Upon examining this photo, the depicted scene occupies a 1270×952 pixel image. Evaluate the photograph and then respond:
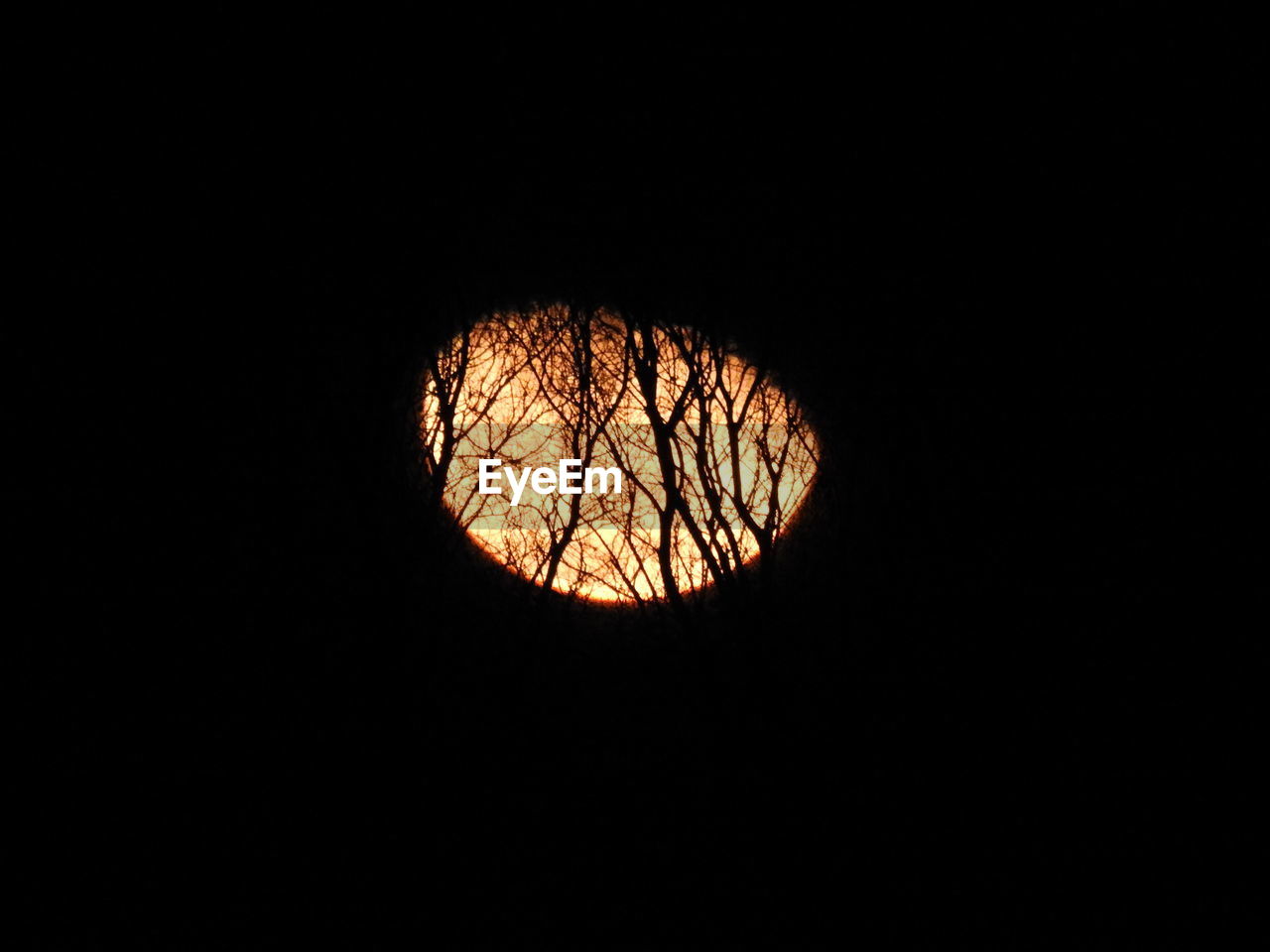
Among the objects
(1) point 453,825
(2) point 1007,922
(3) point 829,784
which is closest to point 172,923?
(1) point 453,825

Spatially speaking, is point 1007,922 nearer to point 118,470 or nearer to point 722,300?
point 722,300

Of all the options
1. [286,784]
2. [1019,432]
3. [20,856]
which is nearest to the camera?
[20,856]

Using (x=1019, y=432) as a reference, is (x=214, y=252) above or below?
above

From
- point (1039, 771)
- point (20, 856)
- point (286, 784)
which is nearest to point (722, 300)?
point (1039, 771)

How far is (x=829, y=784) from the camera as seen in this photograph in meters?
5.07

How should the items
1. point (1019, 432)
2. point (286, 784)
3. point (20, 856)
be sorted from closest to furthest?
point (20, 856) → point (286, 784) → point (1019, 432)

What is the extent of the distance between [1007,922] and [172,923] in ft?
15.4

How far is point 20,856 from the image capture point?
15.5 ft

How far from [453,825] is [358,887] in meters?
0.60

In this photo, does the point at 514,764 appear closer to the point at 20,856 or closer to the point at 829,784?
the point at 829,784

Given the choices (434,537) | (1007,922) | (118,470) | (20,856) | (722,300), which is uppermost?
(722,300)

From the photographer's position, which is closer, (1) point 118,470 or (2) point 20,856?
(2) point 20,856
